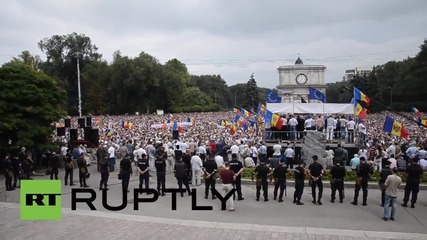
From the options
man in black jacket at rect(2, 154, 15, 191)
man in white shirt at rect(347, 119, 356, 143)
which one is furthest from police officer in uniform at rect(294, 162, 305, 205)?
man in black jacket at rect(2, 154, 15, 191)

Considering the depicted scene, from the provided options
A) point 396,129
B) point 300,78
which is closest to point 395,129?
point 396,129

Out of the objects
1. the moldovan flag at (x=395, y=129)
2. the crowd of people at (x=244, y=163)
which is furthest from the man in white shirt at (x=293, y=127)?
the moldovan flag at (x=395, y=129)

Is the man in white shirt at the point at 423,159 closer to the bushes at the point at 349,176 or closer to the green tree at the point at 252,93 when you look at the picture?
the bushes at the point at 349,176

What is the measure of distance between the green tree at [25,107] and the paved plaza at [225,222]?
719cm

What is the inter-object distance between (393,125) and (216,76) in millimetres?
110200

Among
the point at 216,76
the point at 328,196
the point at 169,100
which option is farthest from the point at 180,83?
the point at 328,196

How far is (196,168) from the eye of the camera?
1537 cm

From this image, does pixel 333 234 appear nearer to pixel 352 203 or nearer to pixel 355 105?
pixel 352 203

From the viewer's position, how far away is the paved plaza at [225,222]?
9.13m

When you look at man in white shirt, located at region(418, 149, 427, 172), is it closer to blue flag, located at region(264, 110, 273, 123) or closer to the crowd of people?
the crowd of people

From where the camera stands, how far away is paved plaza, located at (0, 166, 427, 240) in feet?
30.0

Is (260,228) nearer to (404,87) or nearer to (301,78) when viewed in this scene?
(301,78)

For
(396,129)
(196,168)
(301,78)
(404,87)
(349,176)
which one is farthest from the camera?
(404,87)

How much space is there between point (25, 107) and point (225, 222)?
14303 millimetres
